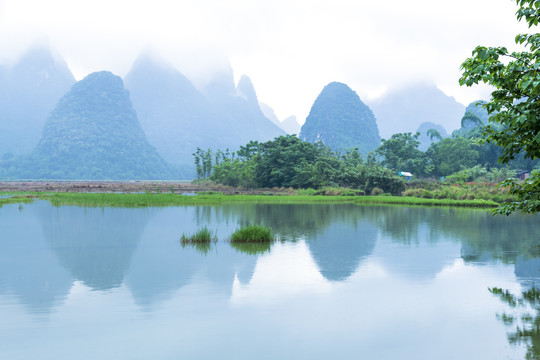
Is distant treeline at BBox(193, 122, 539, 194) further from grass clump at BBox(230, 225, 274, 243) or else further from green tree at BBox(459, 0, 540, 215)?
green tree at BBox(459, 0, 540, 215)

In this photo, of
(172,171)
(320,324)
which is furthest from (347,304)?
(172,171)

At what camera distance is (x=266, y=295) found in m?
A: 11.8

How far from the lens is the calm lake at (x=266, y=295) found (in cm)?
823

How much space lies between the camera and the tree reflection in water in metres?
8.23

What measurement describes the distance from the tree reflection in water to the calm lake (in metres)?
0.08

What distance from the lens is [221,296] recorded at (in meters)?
11.6

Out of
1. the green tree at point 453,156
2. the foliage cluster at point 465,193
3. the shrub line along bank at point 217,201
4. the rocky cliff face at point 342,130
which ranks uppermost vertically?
the rocky cliff face at point 342,130

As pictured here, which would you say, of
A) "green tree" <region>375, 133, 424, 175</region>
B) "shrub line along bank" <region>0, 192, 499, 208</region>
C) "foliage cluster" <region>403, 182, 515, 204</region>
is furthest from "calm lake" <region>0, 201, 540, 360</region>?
"green tree" <region>375, 133, 424, 175</region>

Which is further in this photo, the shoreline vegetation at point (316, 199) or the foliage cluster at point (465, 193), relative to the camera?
the foliage cluster at point (465, 193)

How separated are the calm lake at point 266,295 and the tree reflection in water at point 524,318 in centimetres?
8

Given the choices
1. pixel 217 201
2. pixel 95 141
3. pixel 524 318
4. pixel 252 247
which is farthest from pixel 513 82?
pixel 95 141

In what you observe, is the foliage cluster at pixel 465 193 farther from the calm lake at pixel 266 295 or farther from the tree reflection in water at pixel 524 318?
the tree reflection in water at pixel 524 318

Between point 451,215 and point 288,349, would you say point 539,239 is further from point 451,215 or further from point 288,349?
point 288,349

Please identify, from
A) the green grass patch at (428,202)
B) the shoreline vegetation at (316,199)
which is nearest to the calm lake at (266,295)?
the shoreline vegetation at (316,199)
